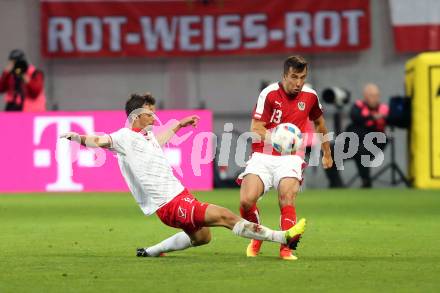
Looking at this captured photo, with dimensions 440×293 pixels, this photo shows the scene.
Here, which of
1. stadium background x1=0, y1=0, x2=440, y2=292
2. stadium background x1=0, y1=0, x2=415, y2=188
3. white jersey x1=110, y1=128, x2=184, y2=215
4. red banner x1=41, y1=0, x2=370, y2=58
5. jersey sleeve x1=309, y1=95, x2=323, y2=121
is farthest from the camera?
stadium background x1=0, y1=0, x2=415, y2=188

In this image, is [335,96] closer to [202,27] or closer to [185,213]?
[202,27]

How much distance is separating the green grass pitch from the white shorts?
60cm

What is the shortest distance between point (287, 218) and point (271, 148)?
2.30 ft

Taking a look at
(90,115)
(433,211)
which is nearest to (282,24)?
(90,115)

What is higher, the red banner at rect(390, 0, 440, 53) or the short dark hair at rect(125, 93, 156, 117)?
the red banner at rect(390, 0, 440, 53)

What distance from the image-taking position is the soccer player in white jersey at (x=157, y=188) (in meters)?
8.49

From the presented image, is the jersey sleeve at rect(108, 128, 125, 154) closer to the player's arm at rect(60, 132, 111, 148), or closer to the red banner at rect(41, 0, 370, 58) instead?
the player's arm at rect(60, 132, 111, 148)

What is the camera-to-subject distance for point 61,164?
18.7 m

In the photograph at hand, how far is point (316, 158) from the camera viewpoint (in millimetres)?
20766

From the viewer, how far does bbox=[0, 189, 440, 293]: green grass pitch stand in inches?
282

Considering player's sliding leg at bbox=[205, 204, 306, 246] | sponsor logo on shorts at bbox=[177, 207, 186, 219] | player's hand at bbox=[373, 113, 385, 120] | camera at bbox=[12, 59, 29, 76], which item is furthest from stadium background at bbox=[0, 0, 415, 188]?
player's sliding leg at bbox=[205, 204, 306, 246]

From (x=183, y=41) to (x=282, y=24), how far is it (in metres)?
2.00

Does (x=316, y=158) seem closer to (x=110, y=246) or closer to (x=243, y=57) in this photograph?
(x=243, y=57)

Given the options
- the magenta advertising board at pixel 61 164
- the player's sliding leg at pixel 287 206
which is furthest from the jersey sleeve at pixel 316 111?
the magenta advertising board at pixel 61 164
